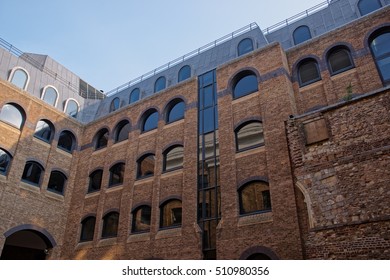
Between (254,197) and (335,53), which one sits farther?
(335,53)

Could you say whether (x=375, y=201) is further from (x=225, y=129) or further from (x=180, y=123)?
(x=180, y=123)

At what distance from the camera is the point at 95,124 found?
2262 cm

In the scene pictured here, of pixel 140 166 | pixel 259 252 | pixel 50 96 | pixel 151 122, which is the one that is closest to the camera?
pixel 259 252

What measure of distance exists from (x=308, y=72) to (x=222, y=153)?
612cm

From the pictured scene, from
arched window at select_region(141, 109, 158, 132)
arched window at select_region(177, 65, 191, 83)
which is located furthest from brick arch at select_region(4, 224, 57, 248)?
arched window at select_region(177, 65, 191, 83)

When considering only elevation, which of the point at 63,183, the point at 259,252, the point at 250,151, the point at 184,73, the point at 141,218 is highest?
the point at 184,73

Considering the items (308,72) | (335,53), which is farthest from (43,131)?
(335,53)

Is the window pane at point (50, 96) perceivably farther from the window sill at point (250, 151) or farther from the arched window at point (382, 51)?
the arched window at point (382, 51)

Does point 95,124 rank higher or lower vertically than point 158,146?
higher

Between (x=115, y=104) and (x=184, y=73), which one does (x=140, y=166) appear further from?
(x=115, y=104)

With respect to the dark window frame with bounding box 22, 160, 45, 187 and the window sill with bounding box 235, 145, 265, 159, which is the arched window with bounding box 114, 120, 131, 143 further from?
the window sill with bounding box 235, 145, 265, 159

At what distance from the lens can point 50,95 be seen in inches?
861

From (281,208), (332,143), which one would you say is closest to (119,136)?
(281,208)

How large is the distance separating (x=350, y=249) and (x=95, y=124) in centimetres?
1859
